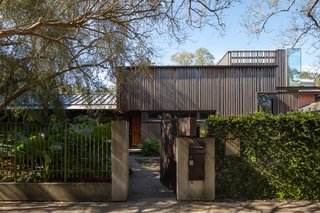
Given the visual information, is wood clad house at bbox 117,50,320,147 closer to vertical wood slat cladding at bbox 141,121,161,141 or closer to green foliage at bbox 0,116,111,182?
vertical wood slat cladding at bbox 141,121,161,141

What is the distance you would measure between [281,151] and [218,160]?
1720 millimetres

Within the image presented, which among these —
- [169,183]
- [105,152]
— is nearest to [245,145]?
[169,183]

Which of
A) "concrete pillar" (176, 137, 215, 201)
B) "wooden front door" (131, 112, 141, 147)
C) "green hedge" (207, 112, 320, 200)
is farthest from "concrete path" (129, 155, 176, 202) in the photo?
"wooden front door" (131, 112, 141, 147)

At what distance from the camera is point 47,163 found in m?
9.59

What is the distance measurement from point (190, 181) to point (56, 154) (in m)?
3.77

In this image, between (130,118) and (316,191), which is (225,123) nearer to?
(316,191)

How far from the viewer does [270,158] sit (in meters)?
9.68

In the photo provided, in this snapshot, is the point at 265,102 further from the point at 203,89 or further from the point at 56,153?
the point at 56,153

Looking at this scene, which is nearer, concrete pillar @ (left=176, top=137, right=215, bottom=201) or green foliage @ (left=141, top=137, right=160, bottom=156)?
concrete pillar @ (left=176, top=137, right=215, bottom=201)

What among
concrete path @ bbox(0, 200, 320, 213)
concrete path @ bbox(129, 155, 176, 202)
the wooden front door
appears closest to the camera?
concrete path @ bbox(0, 200, 320, 213)

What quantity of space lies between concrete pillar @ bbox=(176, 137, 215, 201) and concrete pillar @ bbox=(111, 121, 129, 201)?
141cm

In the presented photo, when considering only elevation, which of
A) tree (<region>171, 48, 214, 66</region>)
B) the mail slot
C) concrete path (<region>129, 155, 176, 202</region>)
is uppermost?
tree (<region>171, 48, 214, 66</region>)

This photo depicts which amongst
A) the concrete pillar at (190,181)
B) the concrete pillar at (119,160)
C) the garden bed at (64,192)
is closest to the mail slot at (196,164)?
the concrete pillar at (190,181)

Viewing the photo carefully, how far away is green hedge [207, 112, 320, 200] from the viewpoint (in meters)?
9.48
